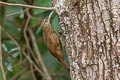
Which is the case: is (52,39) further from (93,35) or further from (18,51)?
(18,51)

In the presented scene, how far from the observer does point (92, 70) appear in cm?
93

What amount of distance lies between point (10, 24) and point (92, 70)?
1.32 metres

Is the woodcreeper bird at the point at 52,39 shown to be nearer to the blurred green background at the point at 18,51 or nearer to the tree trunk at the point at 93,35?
the tree trunk at the point at 93,35

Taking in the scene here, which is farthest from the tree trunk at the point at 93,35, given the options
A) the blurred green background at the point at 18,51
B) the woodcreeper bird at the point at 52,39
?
the blurred green background at the point at 18,51

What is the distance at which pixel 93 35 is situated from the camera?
0.92m

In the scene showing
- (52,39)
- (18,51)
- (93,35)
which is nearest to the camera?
(93,35)

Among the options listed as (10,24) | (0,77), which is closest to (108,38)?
(0,77)

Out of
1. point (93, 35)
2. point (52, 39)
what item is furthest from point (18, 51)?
point (93, 35)

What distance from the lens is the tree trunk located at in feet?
2.97

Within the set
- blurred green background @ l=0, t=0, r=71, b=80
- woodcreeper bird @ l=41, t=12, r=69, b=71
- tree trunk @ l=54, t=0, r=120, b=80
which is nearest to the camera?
tree trunk @ l=54, t=0, r=120, b=80

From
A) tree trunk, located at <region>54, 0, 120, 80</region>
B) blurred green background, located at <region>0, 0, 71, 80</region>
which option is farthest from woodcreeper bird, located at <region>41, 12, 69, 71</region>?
blurred green background, located at <region>0, 0, 71, 80</region>

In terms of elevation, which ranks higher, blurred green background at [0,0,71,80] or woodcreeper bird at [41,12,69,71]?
woodcreeper bird at [41,12,69,71]

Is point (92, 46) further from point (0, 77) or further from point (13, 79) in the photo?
point (13, 79)

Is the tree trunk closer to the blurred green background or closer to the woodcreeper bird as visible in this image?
the woodcreeper bird
